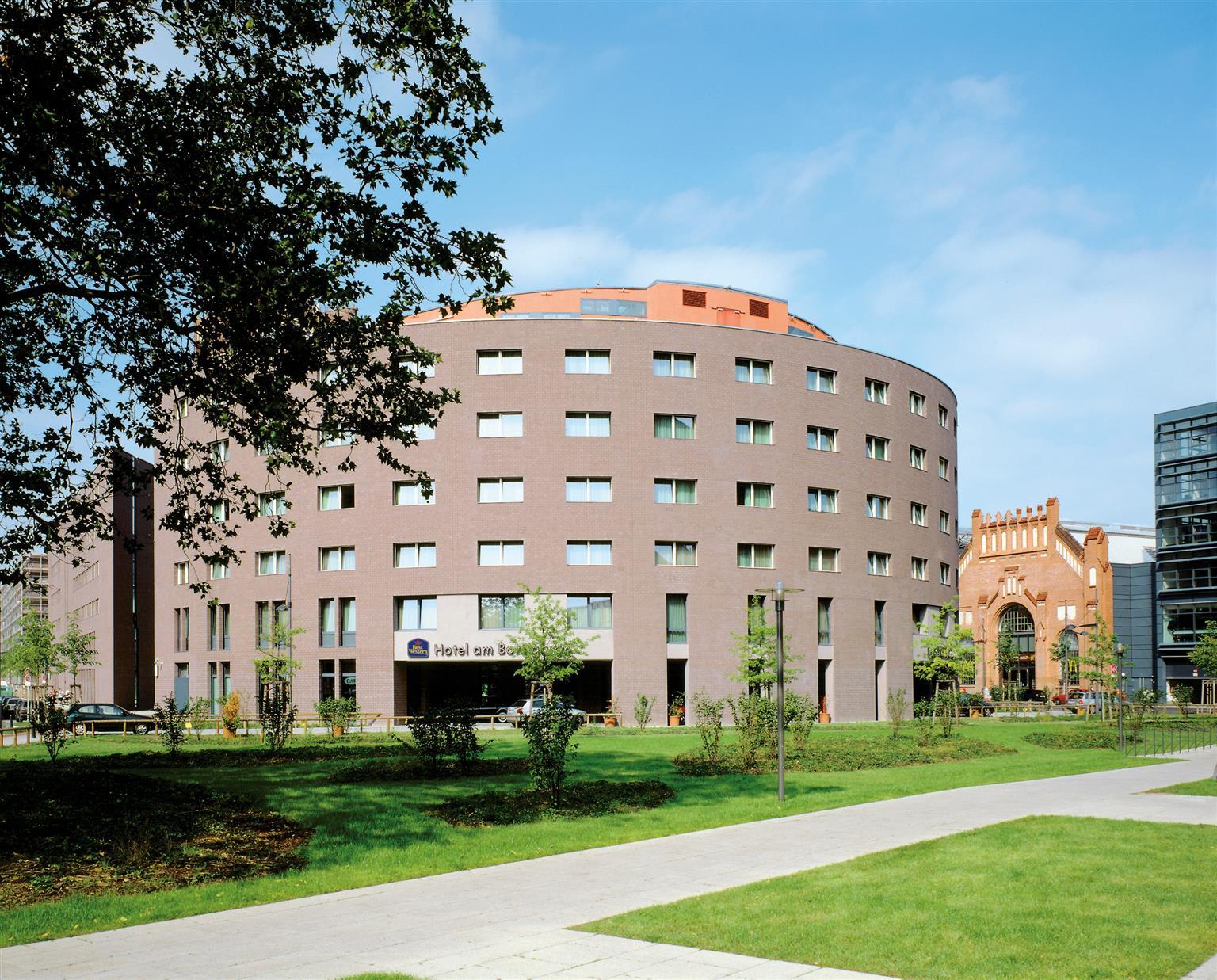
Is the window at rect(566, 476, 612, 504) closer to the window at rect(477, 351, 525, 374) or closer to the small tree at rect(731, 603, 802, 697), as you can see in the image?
the window at rect(477, 351, 525, 374)

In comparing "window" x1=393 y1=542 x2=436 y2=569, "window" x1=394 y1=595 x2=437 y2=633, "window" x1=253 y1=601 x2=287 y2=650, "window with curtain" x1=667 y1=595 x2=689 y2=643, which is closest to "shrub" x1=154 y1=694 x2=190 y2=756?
"window" x1=394 y1=595 x2=437 y2=633

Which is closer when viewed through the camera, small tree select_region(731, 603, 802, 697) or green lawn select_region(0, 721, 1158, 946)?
green lawn select_region(0, 721, 1158, 946)

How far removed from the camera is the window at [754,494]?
55.9 meters

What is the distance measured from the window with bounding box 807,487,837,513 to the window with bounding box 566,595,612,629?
12593 mm

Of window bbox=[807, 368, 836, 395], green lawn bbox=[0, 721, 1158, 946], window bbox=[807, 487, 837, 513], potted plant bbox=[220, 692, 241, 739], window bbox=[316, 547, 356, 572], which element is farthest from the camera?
window bbox=[807, 368, 836, 395]

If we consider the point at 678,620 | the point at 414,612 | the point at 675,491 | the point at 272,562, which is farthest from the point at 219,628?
the point at 675,491

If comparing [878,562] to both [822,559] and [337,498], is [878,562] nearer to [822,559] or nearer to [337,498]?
[822,559]

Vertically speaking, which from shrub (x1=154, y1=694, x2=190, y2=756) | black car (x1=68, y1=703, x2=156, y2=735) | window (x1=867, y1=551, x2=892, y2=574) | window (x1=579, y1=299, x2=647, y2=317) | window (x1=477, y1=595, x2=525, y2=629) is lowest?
black car (x1=68, y1=703, x2=156, y2=735)

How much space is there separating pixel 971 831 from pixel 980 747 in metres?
19.5

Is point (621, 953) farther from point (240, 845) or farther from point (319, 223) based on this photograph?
point (319, 223)

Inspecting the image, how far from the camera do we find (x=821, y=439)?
58.6m

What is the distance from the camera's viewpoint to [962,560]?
107312 millimetres

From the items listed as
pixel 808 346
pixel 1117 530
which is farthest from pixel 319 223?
pixel 1117 530

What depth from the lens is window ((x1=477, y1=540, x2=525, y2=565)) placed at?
53.5 meters
